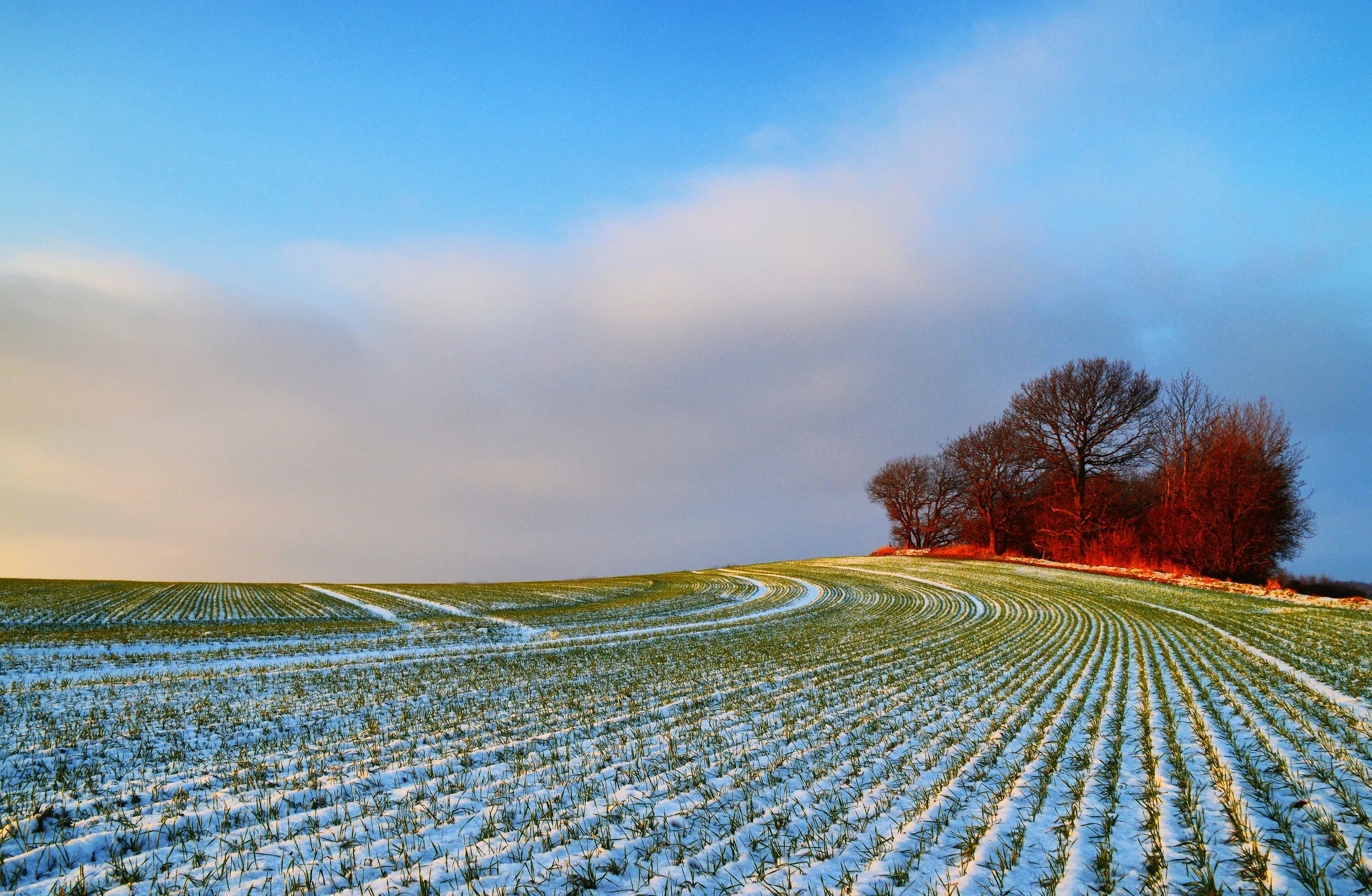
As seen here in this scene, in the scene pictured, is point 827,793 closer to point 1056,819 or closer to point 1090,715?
point 1056,819

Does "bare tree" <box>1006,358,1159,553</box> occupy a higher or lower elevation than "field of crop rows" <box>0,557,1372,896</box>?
higher

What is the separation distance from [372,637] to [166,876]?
1852cm

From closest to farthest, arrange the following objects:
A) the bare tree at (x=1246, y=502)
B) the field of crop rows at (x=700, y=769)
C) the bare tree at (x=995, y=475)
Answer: the field of crop rows at (x=700, y=769)
the bare tree at (x=1246, y=502)
the bare tree at (x=995, y=475)

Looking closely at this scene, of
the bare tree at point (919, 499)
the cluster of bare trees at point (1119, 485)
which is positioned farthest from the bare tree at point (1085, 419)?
the bare tree at point (919, 499)

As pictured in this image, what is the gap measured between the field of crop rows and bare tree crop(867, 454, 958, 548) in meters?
60.0

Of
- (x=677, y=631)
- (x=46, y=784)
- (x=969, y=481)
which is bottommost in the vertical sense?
(x=677, y=631)

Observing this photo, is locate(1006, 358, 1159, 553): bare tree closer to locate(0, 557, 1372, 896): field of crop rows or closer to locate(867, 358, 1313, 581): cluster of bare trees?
locate(867, 358, 1313, 581): cluster of bare trees

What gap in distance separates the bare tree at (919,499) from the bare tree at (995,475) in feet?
22.2

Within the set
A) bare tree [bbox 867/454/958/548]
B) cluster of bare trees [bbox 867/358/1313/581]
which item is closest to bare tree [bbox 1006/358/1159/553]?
cluster of bare trees [bbox 867/358/1313/581]

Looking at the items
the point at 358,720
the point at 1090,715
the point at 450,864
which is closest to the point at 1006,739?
the point at 1090,715

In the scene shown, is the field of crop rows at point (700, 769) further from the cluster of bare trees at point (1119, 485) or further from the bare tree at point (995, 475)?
the bare tree at point (995, 475)

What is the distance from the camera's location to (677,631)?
75.1 feet

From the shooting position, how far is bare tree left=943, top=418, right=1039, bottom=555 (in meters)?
61.8

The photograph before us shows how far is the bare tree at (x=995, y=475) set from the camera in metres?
61.8
